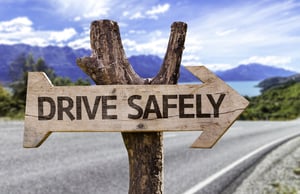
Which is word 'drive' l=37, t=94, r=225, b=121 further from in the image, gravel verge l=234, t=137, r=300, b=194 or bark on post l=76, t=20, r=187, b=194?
gravel verge l=234, t=137, r=300, b=194

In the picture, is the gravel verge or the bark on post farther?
the gravel verge

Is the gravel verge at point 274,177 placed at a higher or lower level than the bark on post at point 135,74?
lower

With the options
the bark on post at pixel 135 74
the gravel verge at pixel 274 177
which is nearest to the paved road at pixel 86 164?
the gravel verge at pixel 274 177

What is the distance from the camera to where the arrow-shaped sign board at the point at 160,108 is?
2.91 metres

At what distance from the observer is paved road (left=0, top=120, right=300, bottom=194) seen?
19.9 ft

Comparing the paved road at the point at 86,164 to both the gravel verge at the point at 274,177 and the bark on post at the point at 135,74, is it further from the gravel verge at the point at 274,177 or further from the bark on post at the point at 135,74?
the bark on post at the point at 135,74

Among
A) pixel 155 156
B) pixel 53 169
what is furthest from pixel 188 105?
pixel 53 169

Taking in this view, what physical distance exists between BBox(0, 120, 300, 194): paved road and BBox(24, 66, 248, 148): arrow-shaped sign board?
3.09 meters

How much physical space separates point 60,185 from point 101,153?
2934mm

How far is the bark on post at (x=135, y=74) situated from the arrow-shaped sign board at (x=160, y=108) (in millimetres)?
89

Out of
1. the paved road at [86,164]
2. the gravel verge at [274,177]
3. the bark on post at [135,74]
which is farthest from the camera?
the paved road at [86,164]

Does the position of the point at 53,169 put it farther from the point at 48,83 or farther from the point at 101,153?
the point at 48,83

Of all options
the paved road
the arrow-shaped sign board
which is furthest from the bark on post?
the paved road

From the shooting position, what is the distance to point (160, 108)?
292cm
